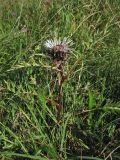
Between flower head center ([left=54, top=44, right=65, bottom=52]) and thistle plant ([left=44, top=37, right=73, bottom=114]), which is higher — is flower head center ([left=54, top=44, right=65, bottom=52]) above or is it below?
above

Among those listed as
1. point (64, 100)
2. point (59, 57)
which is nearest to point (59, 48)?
Result: point (59, 57)

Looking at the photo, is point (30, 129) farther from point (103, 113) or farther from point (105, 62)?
point (105, 62)

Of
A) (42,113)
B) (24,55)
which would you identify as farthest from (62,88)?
(24,55)

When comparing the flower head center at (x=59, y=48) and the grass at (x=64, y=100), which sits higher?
the flower head center at (x=59, y=48)

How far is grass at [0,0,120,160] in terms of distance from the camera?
5.86 feet

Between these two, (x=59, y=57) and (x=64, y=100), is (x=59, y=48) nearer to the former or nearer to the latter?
(x=59, y=57)

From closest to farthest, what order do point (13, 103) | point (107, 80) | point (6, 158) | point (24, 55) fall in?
point (6, 158) < point (13, 103) < point (107, 80) < point (24, 55)

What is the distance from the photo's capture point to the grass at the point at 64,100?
1785 mm

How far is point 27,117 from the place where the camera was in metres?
1.84

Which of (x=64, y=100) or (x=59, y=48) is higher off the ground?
(x=59, y=48)

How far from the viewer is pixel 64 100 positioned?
6.51 ft

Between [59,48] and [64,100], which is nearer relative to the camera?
[59,48]

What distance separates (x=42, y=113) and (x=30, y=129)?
0.10 meters

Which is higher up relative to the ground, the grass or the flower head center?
the flower head center
